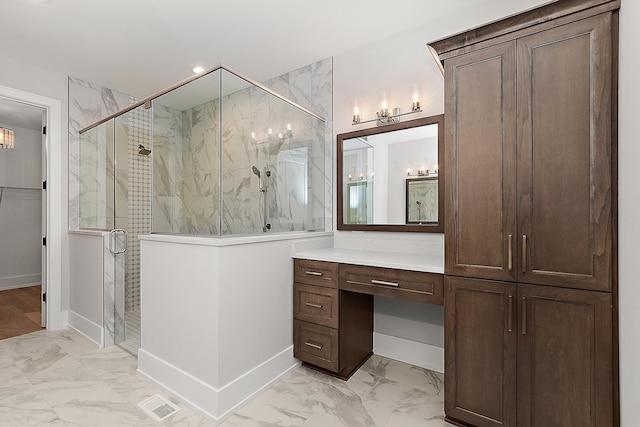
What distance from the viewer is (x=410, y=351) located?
2521 mm

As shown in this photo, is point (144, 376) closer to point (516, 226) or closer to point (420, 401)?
point (420, 401)

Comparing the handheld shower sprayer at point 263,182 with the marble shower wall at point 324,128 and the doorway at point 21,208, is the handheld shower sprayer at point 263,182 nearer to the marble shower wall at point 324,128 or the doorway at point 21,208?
the marble shower wall at point 324,128

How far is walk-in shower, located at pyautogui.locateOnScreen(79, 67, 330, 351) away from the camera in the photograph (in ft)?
7.20

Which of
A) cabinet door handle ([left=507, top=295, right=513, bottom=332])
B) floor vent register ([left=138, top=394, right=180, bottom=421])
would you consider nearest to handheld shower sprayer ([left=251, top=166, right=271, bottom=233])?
floor vent register ([left=138, top=394, right=180, bottom=421])

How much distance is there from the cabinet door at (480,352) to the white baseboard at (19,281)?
20.1 feet

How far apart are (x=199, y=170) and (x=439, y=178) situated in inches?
67.9

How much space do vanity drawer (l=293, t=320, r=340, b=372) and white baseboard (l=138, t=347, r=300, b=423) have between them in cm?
9

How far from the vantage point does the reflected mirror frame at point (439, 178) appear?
92.1 inches

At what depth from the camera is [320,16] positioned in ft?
7.75

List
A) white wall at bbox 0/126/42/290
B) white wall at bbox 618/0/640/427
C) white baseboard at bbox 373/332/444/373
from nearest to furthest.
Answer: white wall at bbox 618/0/640/427, white baseboard at bbox 373/332/444/373, white wall at bbox 0/126/42/290

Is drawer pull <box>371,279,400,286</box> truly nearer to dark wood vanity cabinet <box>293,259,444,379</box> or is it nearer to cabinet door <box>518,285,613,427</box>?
dark wood vanity cabinet <box>293,259,444,379</box>

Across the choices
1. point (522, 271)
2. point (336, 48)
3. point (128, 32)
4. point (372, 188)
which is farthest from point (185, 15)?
point (522, 271)

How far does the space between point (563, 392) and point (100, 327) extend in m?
3.30

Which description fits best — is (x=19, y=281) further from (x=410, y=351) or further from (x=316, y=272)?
(x=410, y=351)
